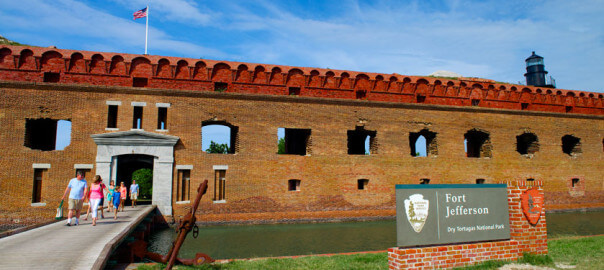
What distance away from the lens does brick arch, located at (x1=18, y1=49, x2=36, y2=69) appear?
596 inches

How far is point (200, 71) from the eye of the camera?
54.8 feet

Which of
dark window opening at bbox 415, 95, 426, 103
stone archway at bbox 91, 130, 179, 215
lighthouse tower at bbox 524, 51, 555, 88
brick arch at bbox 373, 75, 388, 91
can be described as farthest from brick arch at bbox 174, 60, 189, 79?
lighthouse tower at bbox 524, 51, 555, 88

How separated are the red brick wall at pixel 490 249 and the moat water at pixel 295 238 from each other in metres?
3.83

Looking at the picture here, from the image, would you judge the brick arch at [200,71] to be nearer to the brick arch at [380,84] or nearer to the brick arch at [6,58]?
the brick arch at [6,58]

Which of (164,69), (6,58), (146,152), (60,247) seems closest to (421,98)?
(164,69)

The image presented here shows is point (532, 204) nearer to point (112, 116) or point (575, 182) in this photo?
point (112, 116)

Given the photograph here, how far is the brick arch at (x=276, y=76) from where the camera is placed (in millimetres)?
17484

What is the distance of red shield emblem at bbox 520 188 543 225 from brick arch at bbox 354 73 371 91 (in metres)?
12.0

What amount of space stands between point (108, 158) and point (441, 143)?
1511cm

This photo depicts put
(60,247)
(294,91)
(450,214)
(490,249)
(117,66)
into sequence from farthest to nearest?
(294,91), (117,66), (60,247), (490,249), (450,214)

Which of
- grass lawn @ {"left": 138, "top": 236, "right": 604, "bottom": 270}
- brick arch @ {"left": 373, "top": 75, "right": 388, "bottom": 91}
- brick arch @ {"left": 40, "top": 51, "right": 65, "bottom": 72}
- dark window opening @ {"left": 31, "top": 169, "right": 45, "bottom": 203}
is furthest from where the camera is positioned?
brick arch @ {"left": 373, "top": 75, "right": 388, "bottom": 91}

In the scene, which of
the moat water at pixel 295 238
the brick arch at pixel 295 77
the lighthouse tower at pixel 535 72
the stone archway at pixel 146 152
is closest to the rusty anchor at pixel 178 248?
the moat water at pixel 295 238

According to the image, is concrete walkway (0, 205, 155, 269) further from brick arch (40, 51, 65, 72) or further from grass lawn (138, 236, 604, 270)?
brick arch (40, 51, 65, 72)

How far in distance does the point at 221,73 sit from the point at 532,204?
13.2 meters
